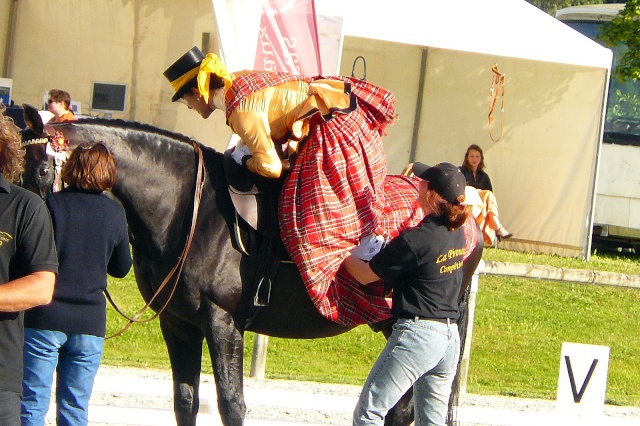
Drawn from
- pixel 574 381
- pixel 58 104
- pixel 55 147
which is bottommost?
pixel 574 381

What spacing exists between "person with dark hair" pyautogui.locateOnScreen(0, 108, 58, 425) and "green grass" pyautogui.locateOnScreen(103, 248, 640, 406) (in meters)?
4.48

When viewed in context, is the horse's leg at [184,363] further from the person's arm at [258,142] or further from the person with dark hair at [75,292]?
the person's arm at [258,142]

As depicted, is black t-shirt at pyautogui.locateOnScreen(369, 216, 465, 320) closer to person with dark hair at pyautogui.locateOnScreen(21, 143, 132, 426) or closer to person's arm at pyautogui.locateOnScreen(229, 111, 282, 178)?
person's arm at pyautogui.locateOnScreen(229, 111, 282, 178)

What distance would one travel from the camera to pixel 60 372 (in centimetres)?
435

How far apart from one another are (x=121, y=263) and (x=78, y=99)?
968cm

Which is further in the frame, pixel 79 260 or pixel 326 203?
pixel 326 203

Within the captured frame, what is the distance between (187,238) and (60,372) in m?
0.84

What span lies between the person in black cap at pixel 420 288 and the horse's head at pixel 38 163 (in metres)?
1.46

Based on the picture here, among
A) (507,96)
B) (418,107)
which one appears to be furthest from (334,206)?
(418,107)

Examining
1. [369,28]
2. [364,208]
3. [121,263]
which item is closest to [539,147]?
[369,28]

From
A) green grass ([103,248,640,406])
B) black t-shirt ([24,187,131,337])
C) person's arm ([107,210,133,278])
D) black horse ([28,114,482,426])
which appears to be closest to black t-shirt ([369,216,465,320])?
black horse ([28,114,482,426])

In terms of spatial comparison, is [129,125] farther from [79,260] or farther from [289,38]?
[289,38]

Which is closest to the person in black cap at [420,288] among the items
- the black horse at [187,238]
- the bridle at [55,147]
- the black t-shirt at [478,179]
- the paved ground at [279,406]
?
the black horse at [187,238]

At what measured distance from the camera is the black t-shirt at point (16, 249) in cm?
328
